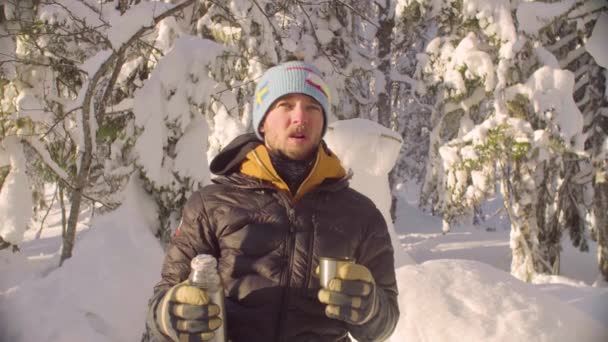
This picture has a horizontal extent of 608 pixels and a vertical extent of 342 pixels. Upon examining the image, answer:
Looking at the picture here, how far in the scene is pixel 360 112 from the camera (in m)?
16.1

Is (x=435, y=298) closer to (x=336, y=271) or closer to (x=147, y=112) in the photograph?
(x=336, y=271)

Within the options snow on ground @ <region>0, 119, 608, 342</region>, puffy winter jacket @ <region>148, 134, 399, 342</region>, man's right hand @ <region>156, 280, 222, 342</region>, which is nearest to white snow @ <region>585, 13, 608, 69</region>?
snow on ground @ <region>0, 119, 608, 342</region>

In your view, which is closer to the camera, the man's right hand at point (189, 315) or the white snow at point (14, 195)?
the man's right hand at point (189, 315)

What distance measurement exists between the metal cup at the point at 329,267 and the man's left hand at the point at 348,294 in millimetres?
15

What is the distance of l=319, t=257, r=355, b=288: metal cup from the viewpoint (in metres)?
1.73

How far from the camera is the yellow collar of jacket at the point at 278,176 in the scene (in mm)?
2037

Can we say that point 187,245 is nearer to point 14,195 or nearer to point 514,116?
point 14,195

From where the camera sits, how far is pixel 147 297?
5.20 m

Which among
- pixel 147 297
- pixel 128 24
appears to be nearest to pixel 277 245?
pixel 147 297

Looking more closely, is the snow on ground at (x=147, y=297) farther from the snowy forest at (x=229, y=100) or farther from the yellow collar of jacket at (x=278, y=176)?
the yellow collar of jacket at (x=278, y=176)

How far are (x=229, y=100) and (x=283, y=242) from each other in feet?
19.5

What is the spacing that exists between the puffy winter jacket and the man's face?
0.27ft

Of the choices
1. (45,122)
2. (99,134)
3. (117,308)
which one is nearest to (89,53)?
(45,122)

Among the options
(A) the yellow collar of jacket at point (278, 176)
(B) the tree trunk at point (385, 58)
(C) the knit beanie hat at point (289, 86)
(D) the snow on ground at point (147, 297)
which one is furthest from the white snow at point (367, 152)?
(B) the tree trunk at point (385, 58)
